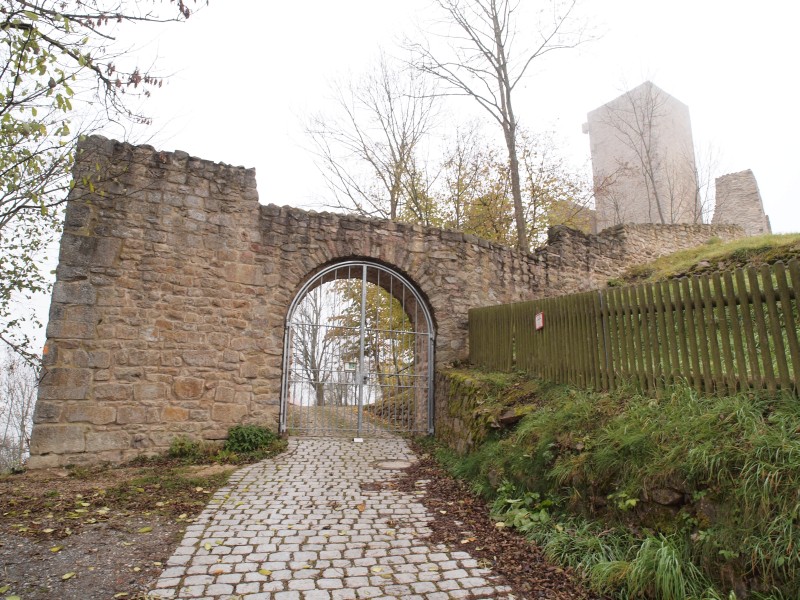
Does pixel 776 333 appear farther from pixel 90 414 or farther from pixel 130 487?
pixel 90 414

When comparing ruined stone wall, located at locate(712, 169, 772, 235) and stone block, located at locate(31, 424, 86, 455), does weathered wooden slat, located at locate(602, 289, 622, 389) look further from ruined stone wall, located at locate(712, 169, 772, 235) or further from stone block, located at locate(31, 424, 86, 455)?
ruined stone wall, located at locate(712, 169, 772, 235)

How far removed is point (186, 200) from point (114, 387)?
2812mm

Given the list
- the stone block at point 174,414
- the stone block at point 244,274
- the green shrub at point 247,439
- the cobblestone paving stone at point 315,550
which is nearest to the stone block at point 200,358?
the stone block at point 174,414

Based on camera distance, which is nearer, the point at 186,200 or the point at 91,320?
the point at 91,320

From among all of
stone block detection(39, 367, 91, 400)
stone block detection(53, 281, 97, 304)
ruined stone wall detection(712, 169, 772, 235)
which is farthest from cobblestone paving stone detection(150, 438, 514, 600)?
ruined stone wall detection(712, 169, 772, 235)

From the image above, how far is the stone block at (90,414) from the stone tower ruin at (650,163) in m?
18.8

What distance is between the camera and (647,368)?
4168 millimetres

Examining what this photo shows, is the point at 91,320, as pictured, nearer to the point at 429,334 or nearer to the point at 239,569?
the point at 239,569

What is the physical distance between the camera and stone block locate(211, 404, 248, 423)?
21.9 feet

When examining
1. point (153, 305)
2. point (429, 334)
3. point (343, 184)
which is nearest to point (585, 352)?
point (429, 334)

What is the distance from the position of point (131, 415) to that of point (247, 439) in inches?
60.1

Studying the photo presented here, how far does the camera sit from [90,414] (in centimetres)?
598

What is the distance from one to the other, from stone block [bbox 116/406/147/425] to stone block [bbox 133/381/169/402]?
13 cm

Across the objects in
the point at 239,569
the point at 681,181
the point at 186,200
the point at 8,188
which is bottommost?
the point at 239,569
